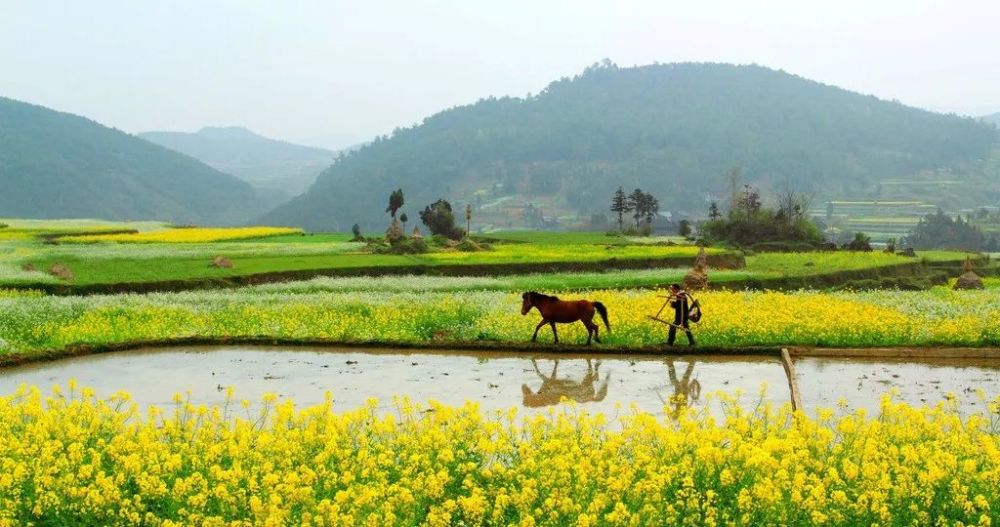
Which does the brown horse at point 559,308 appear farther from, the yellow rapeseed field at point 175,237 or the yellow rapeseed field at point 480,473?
the yellow rapeseed field at point 175,237

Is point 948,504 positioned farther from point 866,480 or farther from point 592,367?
point 592,367

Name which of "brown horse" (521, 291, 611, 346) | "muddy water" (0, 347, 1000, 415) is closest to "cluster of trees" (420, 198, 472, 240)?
"muddy water" (0, 347, 1000, 415)

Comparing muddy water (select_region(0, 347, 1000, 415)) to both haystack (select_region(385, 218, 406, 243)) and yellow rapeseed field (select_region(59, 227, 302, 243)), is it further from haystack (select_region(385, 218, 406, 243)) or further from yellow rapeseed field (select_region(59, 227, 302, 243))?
yellow rapeseed field (select_region(59, 227, 302, 243))

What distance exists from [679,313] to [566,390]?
5715 mm

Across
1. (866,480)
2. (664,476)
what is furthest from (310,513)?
(866,480)

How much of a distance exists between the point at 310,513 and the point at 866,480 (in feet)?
18.3

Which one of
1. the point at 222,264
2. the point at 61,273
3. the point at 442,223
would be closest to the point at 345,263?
the point at 222,264

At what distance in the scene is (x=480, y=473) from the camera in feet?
32.8

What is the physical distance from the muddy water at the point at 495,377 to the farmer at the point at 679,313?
831mm

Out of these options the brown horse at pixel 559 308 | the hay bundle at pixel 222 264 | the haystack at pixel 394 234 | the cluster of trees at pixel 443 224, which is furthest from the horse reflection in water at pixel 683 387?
the cluster of trees at pixel 443 224

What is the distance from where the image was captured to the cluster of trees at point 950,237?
132 m

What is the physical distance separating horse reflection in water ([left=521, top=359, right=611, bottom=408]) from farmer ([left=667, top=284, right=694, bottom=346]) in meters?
3.24

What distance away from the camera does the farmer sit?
21438 mm

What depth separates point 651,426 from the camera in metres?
10.6
